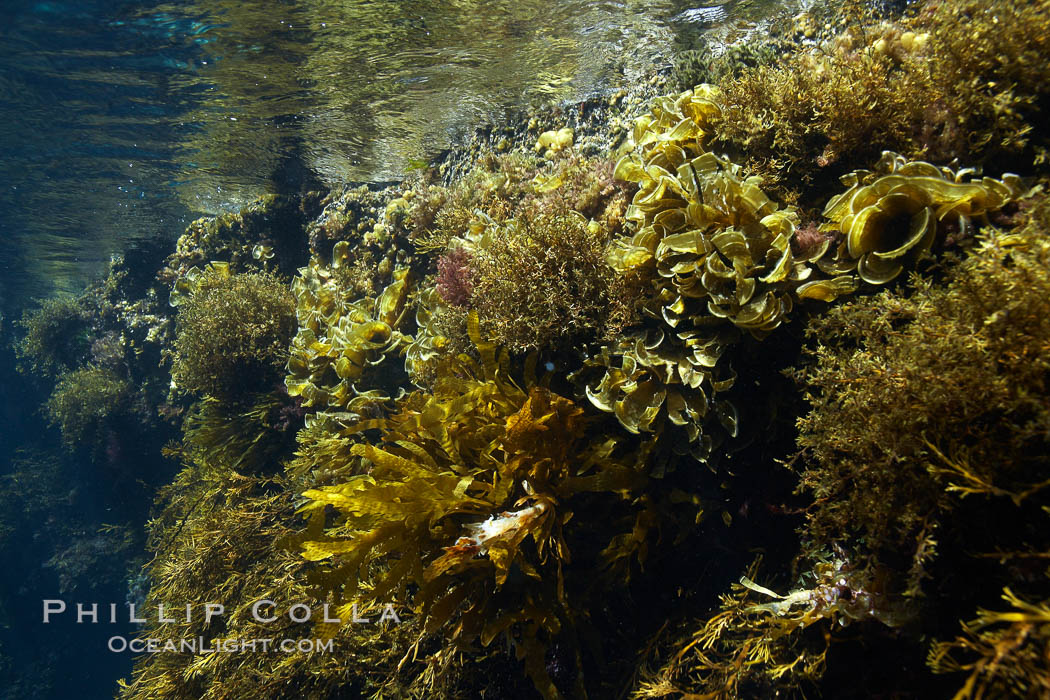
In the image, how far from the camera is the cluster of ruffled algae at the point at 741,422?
5.48 ft

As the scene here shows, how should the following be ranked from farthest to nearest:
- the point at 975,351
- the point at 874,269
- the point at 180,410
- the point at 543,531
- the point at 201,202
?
the point at 201,202 → the point at 180,410 → the point at 543,531 → the point at 874,269 → the point at 975,351

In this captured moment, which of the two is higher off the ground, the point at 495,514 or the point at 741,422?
the point at 741,422

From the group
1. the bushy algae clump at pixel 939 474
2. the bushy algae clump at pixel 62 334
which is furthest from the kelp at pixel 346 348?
the bushy algae clump at pixel 62 334

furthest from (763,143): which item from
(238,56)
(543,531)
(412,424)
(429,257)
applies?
(238,56)

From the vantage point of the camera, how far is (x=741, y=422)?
2682 millimetres

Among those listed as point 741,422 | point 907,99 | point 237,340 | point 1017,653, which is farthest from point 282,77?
point 1017,653

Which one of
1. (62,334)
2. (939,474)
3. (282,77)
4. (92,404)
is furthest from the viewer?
(62,334)

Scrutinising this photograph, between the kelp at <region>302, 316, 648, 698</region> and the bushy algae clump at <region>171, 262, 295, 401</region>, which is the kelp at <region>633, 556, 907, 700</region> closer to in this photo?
the kelp at <region>302, 316, 648, 698</region>

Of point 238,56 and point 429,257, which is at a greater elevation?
point 238,56

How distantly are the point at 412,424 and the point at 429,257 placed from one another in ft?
10.00

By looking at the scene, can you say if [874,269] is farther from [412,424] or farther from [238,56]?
[238,56]

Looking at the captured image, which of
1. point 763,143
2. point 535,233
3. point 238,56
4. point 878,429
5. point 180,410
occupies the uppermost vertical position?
point 238,56

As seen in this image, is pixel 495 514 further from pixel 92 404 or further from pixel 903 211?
pixel 92 404

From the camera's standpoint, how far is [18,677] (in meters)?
16.5
